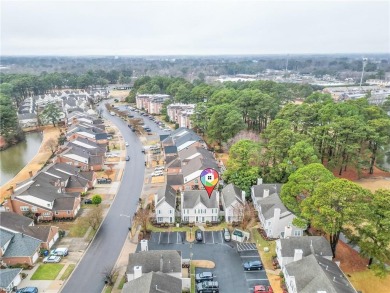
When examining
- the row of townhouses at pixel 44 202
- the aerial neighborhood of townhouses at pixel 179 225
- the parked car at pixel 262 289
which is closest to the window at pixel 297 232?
the aerial neighborhood of townhouses at pixel 179 225

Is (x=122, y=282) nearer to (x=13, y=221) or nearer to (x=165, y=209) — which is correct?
(x=165, y=209)

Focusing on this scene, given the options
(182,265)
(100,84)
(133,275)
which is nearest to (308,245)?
(182,265)

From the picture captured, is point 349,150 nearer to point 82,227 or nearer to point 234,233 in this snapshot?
point 234,233

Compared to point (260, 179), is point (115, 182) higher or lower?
lower

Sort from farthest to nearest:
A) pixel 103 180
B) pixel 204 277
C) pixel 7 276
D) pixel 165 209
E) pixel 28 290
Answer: pixel 103 180 < pixel 165 209 < pixel 204 277 < pixel 7 276 < pixel 28 290

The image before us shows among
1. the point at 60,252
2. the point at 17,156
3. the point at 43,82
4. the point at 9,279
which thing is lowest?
the point at 17,156

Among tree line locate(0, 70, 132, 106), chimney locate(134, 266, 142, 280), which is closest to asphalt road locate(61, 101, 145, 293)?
chimney locate(134, 266, 142, 280)

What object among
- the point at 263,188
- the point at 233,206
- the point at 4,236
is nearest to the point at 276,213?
the point at 233,206
